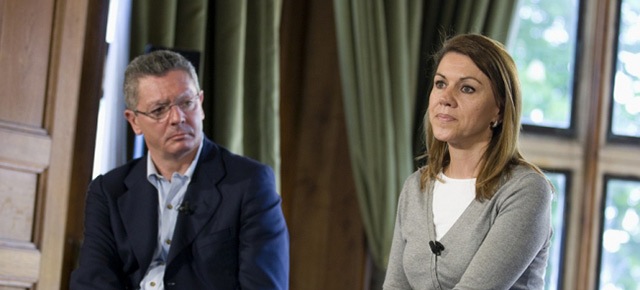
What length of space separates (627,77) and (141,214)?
103 inches

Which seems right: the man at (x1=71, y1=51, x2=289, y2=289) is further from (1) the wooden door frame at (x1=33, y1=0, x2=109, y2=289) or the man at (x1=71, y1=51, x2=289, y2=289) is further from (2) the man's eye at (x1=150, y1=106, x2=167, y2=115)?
(1) the wooden door frame at (x1=33, y1=0, x2=109, y2=289)

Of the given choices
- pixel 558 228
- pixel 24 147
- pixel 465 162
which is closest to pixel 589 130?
pixel 558 228

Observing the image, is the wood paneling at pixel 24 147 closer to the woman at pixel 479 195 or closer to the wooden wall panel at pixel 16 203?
the wooden wall panel at pixel 16 203

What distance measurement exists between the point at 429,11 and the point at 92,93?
1601mm

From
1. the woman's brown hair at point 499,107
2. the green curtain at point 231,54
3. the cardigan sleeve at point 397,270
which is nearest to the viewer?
the woman's brown hair at point 499,107

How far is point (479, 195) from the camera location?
75.8 inches

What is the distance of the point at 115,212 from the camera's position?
8.56 ft

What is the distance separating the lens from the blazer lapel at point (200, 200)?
2.48 m

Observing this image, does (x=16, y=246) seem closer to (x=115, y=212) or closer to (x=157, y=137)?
(x=115, y=212)

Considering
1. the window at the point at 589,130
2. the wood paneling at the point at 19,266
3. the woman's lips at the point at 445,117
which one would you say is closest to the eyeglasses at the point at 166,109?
the wood paneling at the point at 19,266

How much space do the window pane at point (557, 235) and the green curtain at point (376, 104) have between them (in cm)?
86

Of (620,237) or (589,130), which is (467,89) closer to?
(589,130)

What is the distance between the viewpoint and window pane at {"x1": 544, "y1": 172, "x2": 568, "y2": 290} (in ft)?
12.9

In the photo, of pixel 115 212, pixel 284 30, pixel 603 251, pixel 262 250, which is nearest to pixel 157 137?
pixel 115 212
